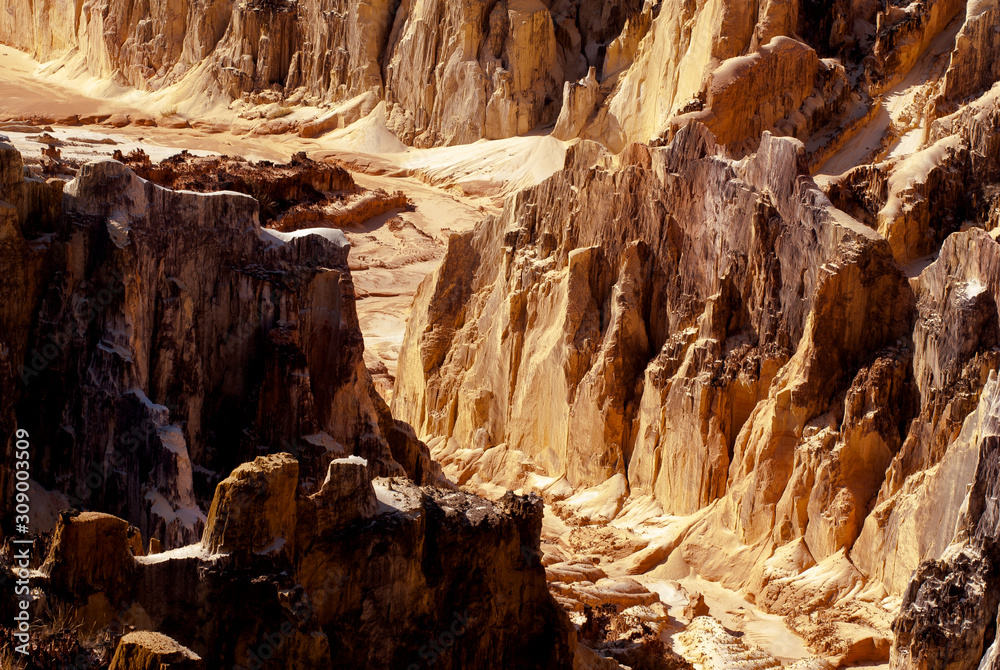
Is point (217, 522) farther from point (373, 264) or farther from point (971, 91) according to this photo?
Result: point (373, 264)

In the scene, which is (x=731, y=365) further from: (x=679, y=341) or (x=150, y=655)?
(x=150, y=655)

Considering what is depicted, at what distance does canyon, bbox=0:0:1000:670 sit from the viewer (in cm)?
1515

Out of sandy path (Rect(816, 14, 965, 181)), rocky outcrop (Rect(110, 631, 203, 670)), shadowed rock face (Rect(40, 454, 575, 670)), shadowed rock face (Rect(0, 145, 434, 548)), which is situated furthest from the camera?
sandy path (Rect(816, 14, 965, 181))

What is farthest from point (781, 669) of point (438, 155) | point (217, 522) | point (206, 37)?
point (206, 37)

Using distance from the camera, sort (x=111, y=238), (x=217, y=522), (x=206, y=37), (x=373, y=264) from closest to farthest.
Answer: (x=217, y=522)
(x=111, y=238)
(x=373, y=264)
(x=206, y=37)

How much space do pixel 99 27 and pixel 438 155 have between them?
23.7 metres

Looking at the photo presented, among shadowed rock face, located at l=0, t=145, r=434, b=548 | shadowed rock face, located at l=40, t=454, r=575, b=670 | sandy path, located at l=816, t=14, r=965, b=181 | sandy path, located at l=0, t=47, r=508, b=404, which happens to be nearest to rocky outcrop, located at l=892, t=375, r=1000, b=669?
shadowed rock face, located at l=40, t=454, r=575, b=670

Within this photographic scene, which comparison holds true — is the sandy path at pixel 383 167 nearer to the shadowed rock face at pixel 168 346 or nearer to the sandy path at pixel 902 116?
the sandy path at pixel 902 116

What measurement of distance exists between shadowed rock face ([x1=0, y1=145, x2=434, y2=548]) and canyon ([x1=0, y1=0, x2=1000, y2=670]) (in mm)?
42

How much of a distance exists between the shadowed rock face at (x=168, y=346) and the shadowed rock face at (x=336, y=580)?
10.5ft

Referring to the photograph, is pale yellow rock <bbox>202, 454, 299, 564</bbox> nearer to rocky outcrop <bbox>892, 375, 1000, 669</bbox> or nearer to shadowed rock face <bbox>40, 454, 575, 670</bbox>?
shadowed rock face <bbox>40, 454, 575, 670</bbox>

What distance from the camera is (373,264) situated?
46.8 meters

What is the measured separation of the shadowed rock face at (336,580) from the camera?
13812mm

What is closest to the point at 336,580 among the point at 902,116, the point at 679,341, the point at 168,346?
the point at 168,346
